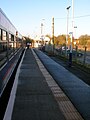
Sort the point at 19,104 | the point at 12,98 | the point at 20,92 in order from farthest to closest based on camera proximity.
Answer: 1. the point at 20,92
2. the point at 12,98
3. the point at 19,104

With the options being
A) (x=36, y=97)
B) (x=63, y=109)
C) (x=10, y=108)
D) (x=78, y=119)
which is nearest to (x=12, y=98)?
(x=36, y=97)

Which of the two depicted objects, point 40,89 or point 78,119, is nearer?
point 78,119

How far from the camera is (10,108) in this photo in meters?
8.36

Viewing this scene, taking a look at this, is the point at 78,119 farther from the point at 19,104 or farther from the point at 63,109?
the point at 19,104

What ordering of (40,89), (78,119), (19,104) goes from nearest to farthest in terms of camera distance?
(78,119)
(19,104)
(40,89)

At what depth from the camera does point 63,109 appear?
839 cm

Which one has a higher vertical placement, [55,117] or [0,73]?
[0,73]

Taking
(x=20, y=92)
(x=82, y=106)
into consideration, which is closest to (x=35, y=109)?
(x=82, y=106)

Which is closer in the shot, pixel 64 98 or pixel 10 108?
pixel 10 108

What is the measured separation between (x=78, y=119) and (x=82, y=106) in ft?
5.12

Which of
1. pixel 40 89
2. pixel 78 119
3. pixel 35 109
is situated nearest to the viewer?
pixel 78 119

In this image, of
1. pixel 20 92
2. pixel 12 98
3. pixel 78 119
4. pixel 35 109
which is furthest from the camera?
pixel 20 92

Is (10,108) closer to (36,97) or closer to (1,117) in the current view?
(1,117)

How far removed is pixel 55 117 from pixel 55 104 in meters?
1.55
